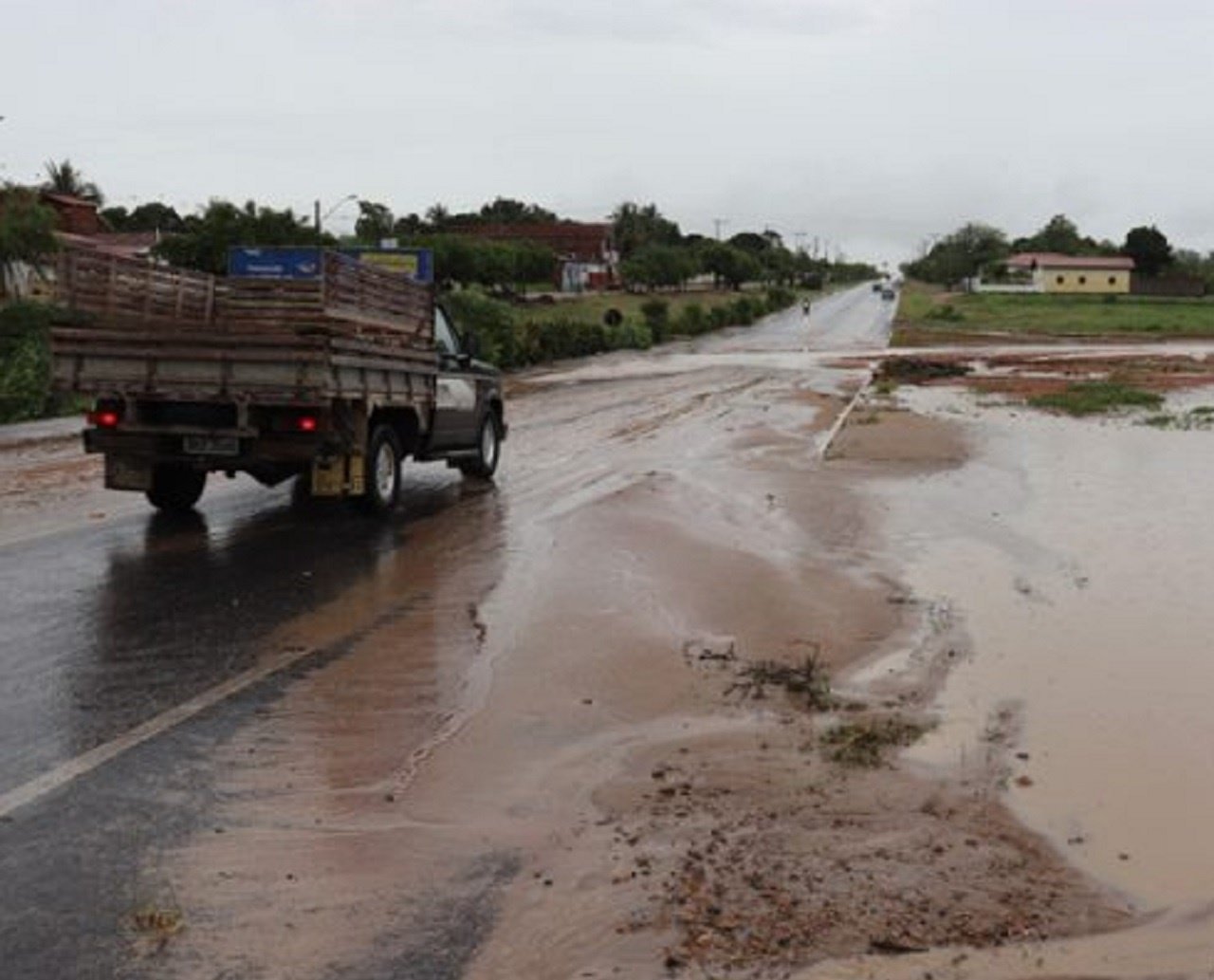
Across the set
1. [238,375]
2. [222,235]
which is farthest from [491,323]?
[238,375]

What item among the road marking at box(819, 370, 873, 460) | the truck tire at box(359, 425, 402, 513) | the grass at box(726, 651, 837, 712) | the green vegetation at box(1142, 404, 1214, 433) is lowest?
the road marking at box(819, 370, 873, 460)

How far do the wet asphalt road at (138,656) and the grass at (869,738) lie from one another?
1977 mm

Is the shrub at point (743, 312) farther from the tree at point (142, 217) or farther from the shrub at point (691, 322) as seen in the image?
the tree at point (142, 217)

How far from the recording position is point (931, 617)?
9.44 metres

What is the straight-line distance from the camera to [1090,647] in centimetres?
870

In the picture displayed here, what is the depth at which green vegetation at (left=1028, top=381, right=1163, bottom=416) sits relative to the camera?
91.0 ft

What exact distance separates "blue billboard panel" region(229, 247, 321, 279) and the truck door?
6.30 feet

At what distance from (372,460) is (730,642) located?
525cm

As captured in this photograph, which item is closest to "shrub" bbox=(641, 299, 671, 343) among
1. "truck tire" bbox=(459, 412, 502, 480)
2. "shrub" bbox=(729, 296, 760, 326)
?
"shrub" bbox=(729, 296, 760, 326)

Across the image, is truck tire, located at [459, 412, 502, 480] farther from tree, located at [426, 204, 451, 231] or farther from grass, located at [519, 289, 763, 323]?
tree, located at [426, 204, 451, 231]

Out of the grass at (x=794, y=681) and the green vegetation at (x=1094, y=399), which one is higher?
the grass at (x=794, y=681)

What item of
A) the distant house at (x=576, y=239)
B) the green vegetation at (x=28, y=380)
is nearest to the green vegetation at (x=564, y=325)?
the green vegetation at (x=28, y=380)

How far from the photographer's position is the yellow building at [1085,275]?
141 metres

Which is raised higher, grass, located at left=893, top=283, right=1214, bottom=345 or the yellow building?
the yellow building
